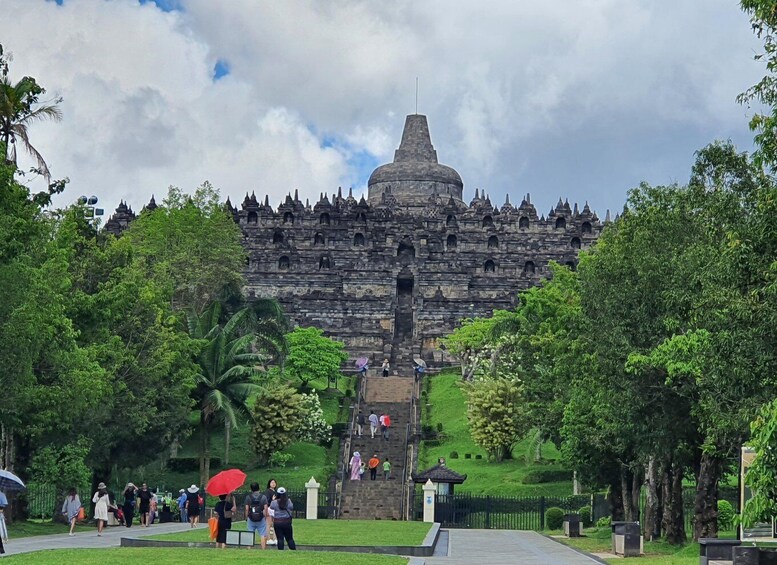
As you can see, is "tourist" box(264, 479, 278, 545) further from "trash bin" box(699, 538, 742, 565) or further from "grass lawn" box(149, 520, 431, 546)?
"trash bin" box(699, 538, 742, 565)

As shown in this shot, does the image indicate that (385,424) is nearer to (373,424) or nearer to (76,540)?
(373,424)

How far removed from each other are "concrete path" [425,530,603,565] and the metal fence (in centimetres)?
517

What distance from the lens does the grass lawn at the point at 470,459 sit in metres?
58.0

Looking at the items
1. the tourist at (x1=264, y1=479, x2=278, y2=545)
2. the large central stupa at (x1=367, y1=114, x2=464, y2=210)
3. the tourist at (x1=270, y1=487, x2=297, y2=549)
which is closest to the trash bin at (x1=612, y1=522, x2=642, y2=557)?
the tourist at (x1=264, y1=479, x2=278, y2=545)

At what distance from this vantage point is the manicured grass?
1494 inches

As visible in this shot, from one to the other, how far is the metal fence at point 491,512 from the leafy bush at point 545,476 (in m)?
6.94

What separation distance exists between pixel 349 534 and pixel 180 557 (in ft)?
39.2

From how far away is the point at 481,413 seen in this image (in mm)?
64188

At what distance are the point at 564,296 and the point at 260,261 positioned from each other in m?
63.3

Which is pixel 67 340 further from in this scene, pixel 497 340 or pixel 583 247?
pixel 583 247

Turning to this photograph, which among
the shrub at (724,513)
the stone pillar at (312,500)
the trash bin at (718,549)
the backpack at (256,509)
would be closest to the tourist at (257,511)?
the backpack at (256,509)

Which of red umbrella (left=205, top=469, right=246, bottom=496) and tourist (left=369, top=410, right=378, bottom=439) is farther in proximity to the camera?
tourist (left=369, top=410, right=378, bottom=439)

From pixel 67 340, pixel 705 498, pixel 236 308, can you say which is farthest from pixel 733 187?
pixel 236 308

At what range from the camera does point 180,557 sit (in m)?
Answer: 25.7
